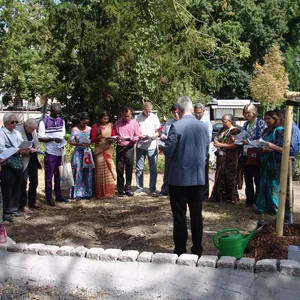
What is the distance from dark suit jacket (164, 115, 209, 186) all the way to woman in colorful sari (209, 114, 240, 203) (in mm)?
3204

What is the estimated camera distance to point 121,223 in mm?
7016

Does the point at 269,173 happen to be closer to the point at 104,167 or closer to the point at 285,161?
the point at 285,161

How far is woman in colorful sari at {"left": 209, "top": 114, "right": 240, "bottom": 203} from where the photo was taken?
8023mm

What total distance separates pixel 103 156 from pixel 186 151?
4270 millimetres

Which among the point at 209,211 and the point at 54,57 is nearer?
the point at 209,211

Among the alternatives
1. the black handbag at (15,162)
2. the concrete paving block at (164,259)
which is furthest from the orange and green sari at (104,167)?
the concrete paving block at (164,259)

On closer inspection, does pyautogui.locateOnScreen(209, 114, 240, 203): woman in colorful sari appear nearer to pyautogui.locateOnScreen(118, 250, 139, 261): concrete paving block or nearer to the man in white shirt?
the man in white shirt

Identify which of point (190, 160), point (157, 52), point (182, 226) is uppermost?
point (157, 52)

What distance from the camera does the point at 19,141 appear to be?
7094mm

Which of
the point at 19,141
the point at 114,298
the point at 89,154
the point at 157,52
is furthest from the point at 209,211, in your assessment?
the point at 157,52

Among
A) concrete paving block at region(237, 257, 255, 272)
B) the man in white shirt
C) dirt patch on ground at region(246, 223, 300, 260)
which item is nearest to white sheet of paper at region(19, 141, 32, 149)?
the man in white shirt

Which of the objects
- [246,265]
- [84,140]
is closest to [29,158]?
[84,140]

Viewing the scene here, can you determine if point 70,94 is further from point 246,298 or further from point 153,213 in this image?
point 246,298

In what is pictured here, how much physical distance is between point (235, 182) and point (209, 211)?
0.88m
